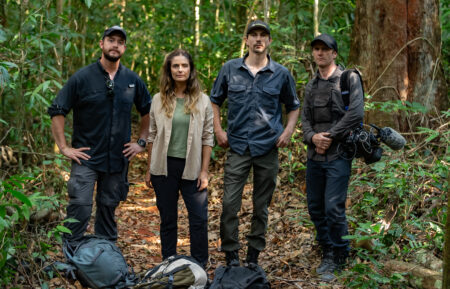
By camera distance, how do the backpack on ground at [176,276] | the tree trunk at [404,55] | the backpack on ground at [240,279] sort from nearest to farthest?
the backpack on ground at [176,276] → the backpack on ground at [240,279] → the tree trunk at [404,55]

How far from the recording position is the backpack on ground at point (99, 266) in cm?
427

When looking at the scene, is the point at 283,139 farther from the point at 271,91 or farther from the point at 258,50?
the point at 258,50

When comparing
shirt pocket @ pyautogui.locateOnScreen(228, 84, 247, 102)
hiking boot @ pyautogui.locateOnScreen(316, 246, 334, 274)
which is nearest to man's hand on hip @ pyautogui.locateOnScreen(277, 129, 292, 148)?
shirt pocket @ pyautogui.locateOnScreen(228, 84, 247, 102)

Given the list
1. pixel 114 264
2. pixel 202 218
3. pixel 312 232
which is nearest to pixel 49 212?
pixel 114 264

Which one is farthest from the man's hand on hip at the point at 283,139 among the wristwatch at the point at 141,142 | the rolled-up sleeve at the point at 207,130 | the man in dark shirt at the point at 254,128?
the wristwatch at the point at 141,142

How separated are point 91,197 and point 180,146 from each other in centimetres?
102

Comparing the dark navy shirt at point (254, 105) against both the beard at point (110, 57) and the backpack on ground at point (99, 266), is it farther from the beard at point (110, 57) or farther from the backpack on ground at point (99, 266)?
the backpack on ground at point (99, 266)

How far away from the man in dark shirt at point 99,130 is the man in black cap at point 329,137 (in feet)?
5.81

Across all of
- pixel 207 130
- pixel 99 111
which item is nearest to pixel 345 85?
pixel 207 130

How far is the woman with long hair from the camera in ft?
15.2

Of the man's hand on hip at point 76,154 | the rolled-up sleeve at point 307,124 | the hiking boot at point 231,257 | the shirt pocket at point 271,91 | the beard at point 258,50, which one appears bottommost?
the hiking boot at point 231,257

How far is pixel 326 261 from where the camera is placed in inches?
190

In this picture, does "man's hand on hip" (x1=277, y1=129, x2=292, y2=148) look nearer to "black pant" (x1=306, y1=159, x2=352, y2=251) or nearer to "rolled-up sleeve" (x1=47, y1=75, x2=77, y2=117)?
"black pant" (x1=306, y1=159, x2=352, y2=251)

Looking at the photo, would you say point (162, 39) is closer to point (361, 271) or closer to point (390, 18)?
point (390, 18)
